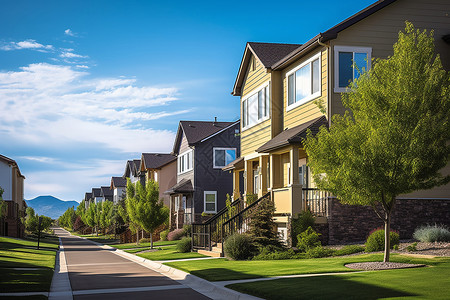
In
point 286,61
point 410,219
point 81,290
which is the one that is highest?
point 286,61

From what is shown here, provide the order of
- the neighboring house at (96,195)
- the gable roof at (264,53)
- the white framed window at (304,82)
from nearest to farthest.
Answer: the white framed window at (304,82)
the gable roof at (264,53)
the neighboring house at (96,195)

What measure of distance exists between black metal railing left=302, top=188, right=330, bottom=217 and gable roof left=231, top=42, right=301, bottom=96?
7.22 meters

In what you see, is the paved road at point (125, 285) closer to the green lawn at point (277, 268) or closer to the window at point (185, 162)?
the green lawn at point (277, 268)

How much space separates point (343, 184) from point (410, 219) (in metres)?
7.85

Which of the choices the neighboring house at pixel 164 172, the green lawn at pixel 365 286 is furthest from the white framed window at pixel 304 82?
the neighboring house at pixel 164 172

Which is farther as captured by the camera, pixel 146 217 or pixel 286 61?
pixel 146 217

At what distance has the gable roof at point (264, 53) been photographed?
28484mm

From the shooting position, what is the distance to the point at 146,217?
36.3 metres

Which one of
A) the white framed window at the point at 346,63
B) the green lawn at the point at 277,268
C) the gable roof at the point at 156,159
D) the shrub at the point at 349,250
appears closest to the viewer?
the green lawn at the point at 277,268

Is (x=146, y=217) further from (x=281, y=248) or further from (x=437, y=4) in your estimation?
(x=437, y=4)

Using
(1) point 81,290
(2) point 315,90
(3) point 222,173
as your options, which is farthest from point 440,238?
(3) point 222,173

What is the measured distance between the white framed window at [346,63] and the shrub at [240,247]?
6.95m

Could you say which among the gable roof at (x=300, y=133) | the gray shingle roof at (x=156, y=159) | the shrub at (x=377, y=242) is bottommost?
the shrub at (x=377, y=242)

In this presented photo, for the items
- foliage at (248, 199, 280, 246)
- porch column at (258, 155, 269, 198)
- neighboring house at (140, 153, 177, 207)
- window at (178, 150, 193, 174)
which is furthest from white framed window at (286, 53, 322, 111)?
neighboring house at (140, 153, 177, 207)
